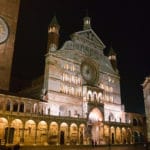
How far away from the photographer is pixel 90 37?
5175 centimetres

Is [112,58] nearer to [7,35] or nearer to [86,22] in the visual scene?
[86,22]

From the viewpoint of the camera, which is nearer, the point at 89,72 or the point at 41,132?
the point at 41,132

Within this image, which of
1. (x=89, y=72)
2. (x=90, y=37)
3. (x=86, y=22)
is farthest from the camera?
(x=86, y=22)

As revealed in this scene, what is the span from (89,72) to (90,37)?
30.4 ft

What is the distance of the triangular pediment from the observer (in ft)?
163

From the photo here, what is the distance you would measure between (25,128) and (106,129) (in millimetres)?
18670

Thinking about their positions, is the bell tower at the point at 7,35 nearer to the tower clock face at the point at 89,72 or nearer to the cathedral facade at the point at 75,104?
the cathedral facade at the point at 75,104

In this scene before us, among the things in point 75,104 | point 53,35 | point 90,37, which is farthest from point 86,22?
point 75,104

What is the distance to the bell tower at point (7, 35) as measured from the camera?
3752 centimetres

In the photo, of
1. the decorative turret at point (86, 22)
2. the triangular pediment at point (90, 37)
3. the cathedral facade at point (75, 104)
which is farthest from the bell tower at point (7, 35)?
the decorative turret at point (86, 22)

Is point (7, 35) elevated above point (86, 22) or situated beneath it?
situated beneath

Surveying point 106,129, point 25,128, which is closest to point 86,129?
point 106,129

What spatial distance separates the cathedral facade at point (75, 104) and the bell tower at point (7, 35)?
524 centimetres

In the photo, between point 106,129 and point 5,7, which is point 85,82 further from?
point 5,7
